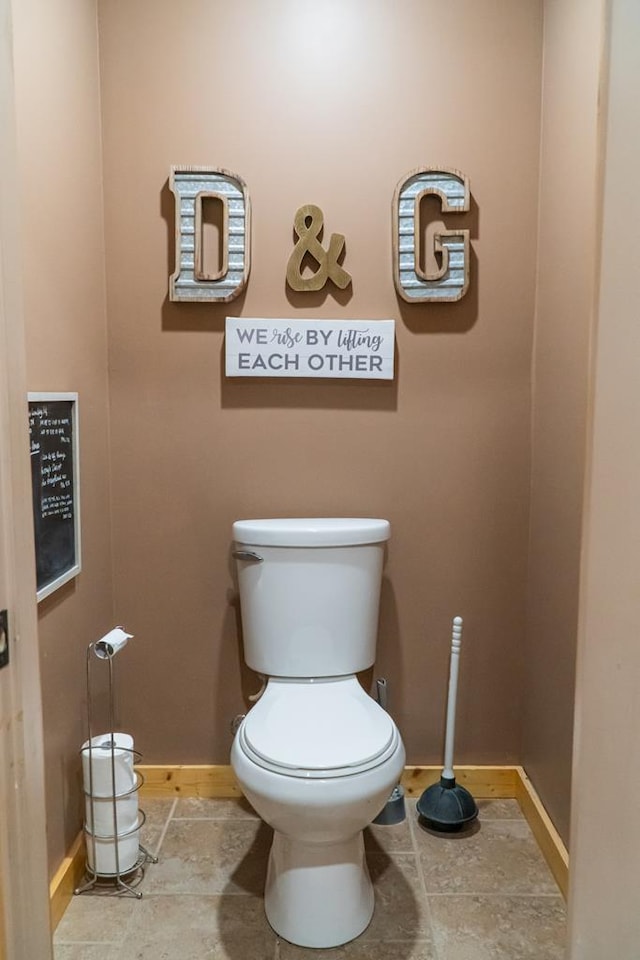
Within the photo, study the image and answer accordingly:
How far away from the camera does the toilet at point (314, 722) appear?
144cm

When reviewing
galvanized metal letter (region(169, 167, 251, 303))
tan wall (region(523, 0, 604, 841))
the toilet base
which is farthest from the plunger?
galvanized metal letter (region(169, 167, 251, 303))

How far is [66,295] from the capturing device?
1.70m

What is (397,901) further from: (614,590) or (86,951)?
(614,590)

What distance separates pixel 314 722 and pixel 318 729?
0.12 feet

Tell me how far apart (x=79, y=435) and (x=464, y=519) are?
3.67 feet

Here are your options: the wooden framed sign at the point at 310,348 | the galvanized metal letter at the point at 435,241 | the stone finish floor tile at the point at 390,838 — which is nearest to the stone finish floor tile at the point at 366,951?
the stone finish floor tile at the point at 390,838

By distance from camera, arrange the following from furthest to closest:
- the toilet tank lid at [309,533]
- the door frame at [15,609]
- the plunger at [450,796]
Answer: the plunger at [450,796] < the toilet tank lid at [309,533] < the door frame at [15,609]

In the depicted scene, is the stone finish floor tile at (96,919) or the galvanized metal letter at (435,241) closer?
the stone finish floor tile at (96,919)

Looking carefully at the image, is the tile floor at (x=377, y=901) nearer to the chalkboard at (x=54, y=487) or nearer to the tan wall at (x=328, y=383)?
the tan wall at (x=328, y=383)

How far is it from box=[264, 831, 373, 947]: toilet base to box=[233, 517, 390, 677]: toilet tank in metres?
0.45

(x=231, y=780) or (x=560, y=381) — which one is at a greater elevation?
(x=560, y=381)

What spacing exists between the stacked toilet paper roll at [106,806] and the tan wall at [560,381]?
1110 millimetres

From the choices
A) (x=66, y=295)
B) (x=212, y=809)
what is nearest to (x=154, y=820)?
(x=212, y=809)

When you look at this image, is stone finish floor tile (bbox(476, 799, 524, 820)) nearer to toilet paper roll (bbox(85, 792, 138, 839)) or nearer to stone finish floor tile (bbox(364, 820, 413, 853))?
stone finish floor tile (bbox(364, 820, 413, 853))
